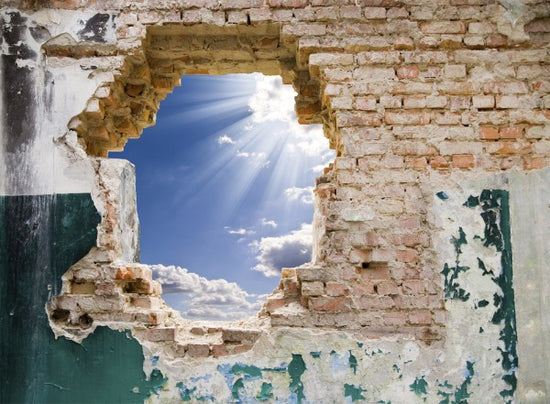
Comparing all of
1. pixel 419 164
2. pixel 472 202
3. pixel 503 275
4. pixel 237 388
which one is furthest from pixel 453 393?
pixel 419 164

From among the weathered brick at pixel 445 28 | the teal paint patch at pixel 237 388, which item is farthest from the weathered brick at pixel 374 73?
the teal paint patch at pixel 237 388

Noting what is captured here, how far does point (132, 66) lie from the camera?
3.39 meters

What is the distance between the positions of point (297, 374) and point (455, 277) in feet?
3.59

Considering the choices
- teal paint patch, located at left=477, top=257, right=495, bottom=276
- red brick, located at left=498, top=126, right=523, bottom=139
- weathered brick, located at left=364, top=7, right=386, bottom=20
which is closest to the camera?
teal paint patch, located at left=477, top=257, right=495, bottom=276

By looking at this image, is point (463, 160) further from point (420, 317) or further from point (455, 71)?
point (420, 317)

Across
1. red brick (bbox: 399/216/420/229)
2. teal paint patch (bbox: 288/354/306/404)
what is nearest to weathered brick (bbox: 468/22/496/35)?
red brick (bbox: 399/216/420/229)

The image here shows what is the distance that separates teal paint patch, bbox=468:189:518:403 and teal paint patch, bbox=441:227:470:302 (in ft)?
0.48

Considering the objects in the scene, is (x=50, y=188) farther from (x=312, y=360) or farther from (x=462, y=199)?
(x=462, y=199)

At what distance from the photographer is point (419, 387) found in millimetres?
2928

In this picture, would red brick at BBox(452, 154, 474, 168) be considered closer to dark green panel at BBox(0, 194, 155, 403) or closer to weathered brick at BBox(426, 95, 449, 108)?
weathered brick at BBox(426, 95, 449, 108)

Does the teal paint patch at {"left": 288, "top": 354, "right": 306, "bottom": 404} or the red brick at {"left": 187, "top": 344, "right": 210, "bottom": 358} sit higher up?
the red brick at {"left": 187, "top": 344, "right": 210, "bottom": 358}

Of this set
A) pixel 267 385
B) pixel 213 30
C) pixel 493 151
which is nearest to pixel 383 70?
pixel 493 151

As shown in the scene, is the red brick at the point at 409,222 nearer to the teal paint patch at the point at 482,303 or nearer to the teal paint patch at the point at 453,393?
the teal paint patch at the point at 482,303

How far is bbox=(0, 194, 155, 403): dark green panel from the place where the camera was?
2.96m
